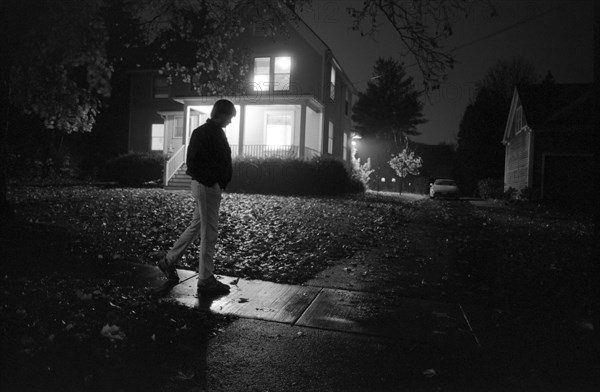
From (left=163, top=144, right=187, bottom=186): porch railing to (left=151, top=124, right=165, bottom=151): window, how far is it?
8.01 meters

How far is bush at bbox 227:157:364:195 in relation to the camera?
61.7ft

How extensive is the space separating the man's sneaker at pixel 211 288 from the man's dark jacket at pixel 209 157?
3.46ft

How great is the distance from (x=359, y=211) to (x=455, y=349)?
9.59m

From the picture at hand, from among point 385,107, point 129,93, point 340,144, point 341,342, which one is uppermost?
point 385,107

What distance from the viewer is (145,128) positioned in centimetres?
2914

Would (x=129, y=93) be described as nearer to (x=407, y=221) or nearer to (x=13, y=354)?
(x=407, y=221)

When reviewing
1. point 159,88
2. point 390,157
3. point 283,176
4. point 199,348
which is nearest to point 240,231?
point 199,348

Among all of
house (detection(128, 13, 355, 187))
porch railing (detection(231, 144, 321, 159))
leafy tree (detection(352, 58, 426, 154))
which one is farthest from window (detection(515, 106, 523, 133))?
leafy tree (detection(352, 58, 426, 154))

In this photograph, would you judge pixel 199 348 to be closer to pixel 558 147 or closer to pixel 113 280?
pixel 113 280

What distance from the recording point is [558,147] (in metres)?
21.8

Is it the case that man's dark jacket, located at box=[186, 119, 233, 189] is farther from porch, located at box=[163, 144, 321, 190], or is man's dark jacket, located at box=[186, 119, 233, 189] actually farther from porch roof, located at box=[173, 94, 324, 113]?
porch roof, located at box=[173, 94, 324, 113]

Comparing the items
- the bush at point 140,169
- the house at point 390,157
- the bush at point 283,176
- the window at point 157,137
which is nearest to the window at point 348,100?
the bush at point 283,176

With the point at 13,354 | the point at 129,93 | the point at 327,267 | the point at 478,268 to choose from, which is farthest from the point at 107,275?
the point at 129,93

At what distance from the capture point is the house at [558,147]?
21156 mm
